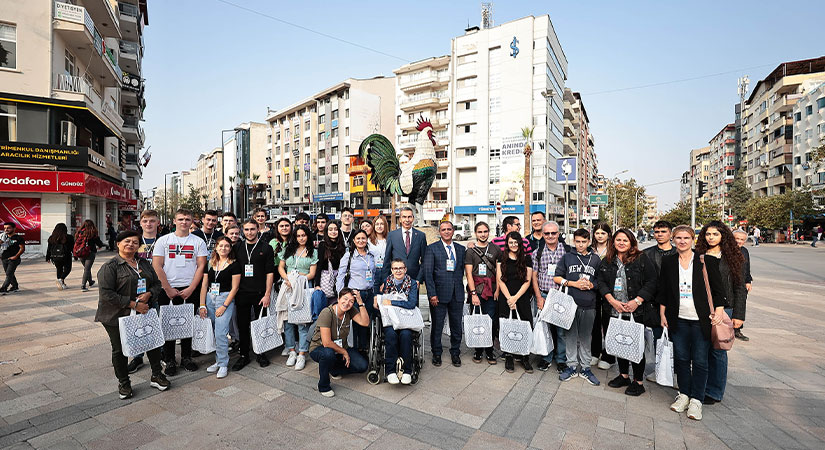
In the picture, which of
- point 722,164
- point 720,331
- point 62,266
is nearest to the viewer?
point 720,331

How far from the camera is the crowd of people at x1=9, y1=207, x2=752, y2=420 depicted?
13.1 feet

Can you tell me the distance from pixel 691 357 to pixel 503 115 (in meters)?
38.9

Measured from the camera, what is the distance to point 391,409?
4.01 meters

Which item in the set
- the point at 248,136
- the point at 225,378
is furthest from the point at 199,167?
the point at 225,378

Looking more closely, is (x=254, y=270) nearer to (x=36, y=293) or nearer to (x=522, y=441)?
A: (x=522, y=441)

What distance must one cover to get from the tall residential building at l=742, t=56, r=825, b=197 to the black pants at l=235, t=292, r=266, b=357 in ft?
198

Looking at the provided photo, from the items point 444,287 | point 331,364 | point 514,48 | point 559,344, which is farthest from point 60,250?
point 514,48

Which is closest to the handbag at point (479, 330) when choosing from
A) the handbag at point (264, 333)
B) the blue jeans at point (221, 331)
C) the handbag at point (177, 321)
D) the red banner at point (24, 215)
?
the handbag at point (264, 333)

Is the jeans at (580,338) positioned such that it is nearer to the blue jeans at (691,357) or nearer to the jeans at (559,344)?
the jeans at (559,344)

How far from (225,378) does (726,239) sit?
19.3 ft

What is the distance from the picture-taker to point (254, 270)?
5.10 meters

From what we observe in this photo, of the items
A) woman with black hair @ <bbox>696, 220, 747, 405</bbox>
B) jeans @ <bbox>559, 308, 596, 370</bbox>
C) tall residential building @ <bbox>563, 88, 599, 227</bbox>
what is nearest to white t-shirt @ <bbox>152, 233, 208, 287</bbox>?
jeans @ <bbox>559, 308, 596, 370</bbox>

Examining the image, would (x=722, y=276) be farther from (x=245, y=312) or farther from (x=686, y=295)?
(x=245, y=312)

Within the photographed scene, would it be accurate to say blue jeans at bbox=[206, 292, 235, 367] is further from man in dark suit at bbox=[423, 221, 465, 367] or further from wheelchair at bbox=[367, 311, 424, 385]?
man in dark suit at bbox=[423, 221, 465, 367]
